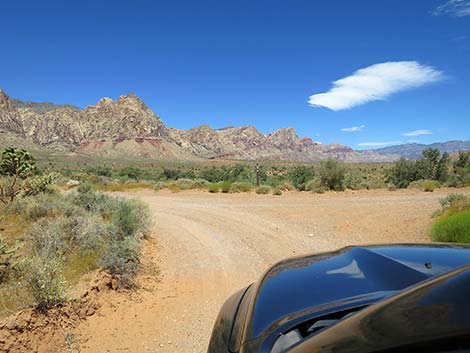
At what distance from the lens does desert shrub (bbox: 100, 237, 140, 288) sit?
6246 millimetres

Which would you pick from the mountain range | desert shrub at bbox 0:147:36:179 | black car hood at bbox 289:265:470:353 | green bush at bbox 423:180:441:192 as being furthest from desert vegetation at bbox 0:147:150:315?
the mountain range

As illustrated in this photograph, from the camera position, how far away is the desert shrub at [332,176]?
A: 21547mm

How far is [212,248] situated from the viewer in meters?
8.94

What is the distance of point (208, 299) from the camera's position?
6.04 m

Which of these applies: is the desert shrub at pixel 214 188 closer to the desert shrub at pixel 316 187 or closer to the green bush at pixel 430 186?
the desert shrub at pixel 316 187

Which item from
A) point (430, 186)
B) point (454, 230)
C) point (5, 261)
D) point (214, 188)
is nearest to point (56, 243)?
point (5, 261)

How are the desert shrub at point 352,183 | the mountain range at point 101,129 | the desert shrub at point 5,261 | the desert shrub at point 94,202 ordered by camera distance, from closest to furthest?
the desert shrub at point 5,261 → the desert shrub at point 94,202 → the desert shrub at point 352,183 → the mountain range at point 101,129

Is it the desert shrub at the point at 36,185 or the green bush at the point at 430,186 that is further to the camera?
the green bush at the point at 430,186

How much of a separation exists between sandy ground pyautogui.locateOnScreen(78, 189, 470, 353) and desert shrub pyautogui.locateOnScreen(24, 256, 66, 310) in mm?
540

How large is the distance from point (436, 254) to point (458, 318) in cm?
170

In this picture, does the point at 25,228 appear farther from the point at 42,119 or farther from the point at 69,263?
the point at 42,119

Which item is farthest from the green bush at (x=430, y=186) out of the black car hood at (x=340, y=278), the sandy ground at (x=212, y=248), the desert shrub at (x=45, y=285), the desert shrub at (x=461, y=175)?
the desert shrub at (x=45, y=285)

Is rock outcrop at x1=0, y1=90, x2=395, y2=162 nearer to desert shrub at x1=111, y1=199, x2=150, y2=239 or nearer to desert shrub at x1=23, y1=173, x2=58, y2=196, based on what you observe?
desert shrub at x1=23, y1=173, x2=58, y2=196

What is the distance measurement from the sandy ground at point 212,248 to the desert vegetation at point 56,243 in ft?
1.97
